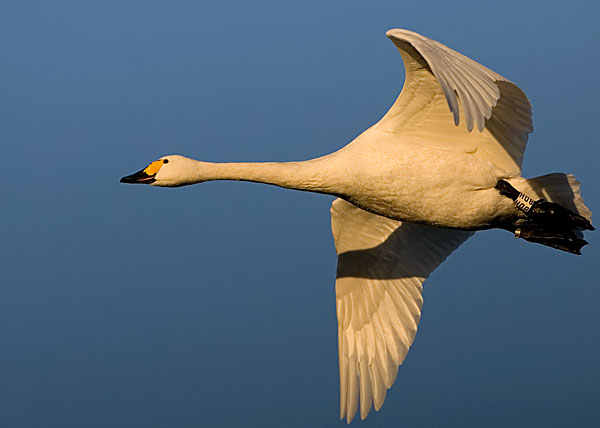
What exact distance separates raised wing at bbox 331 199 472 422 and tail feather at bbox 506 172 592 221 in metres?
1.70

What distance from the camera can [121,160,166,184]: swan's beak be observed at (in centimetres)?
935

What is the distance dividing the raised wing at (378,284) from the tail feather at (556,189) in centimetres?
170

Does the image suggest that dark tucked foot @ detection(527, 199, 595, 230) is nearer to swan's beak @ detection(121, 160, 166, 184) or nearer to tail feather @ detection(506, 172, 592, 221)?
tail feather @ detection(506, 172, 592, 221)

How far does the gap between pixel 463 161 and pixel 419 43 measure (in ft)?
6.22

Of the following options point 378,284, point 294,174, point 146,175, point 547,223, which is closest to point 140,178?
point 146,175

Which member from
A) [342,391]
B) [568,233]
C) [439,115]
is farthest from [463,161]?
[342,391]

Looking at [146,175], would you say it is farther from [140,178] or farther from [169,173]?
[169,173]

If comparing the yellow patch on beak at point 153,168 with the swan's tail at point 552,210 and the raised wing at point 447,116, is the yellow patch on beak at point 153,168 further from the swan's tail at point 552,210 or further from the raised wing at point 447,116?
the swan's tail at point 552,210

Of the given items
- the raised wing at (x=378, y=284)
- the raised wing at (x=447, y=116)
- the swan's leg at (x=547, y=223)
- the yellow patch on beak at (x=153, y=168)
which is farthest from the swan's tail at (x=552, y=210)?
the yellow patch on beak at (x=153, y=168)

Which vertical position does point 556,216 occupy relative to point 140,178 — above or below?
below

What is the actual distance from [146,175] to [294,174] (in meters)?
1.47

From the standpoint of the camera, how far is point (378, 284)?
10688 millimetres

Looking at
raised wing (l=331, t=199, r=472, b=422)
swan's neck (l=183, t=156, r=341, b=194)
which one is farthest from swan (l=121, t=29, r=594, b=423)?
raised wing (l=331, t=199, r=472, b=422)

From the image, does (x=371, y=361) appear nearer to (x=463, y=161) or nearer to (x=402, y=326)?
(x=402, y=326)
